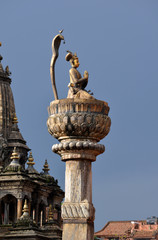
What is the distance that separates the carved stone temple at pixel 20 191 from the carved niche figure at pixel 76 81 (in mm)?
34814

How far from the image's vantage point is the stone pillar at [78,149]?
16.4 metres

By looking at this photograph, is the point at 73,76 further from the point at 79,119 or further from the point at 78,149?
the point at 78,149

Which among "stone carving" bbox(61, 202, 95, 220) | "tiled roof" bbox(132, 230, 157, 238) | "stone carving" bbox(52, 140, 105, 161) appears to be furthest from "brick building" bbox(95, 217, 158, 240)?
"stone carving" bbox(61, 202, 95, 220)

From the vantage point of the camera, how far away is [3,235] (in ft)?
178

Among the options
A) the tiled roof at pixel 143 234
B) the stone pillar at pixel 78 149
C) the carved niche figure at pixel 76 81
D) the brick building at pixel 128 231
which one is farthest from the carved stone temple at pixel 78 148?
the tiled roof at pixel 143 234

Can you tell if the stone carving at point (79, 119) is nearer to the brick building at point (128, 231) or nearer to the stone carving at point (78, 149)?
the stone carving at point (78, 149)

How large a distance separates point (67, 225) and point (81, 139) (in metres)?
1.90

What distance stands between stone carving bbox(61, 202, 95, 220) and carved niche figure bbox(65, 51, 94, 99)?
8.05 ft

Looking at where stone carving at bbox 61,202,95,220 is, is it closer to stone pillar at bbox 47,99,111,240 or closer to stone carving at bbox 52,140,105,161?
stone pillar at bbox 47,99,111,240

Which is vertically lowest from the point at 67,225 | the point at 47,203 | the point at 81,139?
the point at 67,225

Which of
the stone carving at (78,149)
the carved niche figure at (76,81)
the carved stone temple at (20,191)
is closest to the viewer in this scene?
the stone carving at (78,149)

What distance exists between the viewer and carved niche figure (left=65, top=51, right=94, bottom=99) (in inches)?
682

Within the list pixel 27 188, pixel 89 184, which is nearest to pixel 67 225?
pixel 89 184

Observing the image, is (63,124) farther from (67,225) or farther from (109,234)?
(109,234)
